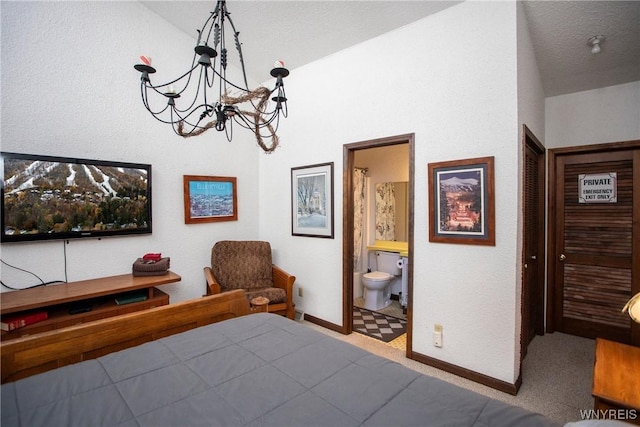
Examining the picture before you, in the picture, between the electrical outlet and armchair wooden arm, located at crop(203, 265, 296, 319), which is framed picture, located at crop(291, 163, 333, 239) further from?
the electrical outlet

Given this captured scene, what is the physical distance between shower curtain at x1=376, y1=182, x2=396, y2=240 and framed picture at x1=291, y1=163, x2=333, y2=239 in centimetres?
167

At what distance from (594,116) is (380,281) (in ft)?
9.85

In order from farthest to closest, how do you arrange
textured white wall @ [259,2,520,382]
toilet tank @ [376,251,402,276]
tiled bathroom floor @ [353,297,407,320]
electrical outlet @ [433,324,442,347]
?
1. toilet tank @ [376,251,402,276]
2. tiled bathroom floor @ [353,297,407,320]
3. electrical outlet @ [433,324,442,347]
4. textured white wall @ [259,2,520,382]

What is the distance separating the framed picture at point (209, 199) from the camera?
11.1 feet

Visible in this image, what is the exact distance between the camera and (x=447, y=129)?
244 cm

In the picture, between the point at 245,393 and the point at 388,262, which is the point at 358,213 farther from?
the point at 245,393

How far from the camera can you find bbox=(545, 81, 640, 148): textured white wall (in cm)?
297

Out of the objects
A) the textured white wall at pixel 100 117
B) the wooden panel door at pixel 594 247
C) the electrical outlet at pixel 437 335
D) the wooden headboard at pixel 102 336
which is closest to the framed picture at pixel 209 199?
the textured white wall at pixel 100 117

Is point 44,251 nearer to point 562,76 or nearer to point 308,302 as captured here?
point 308,302

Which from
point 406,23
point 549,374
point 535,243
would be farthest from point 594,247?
point 406,23

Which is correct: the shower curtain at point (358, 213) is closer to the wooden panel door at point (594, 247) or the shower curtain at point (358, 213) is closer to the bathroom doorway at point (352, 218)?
the bathroom doorway at point (352, 218)

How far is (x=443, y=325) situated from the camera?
2498 millimetres

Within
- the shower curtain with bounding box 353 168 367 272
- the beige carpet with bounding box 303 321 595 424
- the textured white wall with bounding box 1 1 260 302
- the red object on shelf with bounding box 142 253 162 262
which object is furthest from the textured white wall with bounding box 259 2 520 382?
the red object on shelf with bounding box 142 253 162 262

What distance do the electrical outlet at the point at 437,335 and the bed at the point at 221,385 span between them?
4.52ft
